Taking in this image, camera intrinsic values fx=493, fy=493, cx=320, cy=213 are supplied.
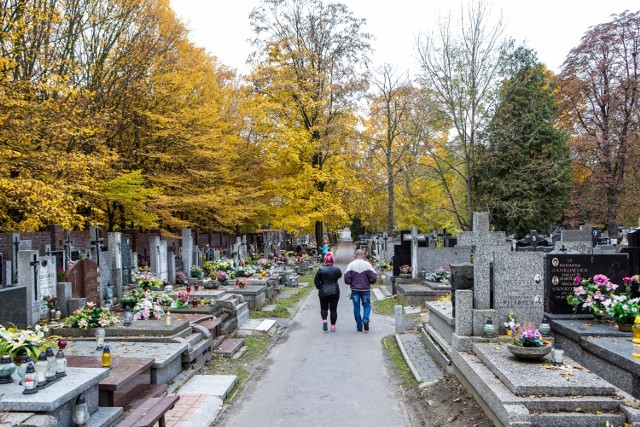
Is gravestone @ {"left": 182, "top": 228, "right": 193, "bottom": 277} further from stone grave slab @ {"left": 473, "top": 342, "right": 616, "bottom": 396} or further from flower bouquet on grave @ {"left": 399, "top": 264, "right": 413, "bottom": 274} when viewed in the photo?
stone grave slab @ {"left": 473, "top": 342, "right": 616, "bottom": 396}

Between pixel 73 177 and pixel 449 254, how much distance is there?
12789 mm

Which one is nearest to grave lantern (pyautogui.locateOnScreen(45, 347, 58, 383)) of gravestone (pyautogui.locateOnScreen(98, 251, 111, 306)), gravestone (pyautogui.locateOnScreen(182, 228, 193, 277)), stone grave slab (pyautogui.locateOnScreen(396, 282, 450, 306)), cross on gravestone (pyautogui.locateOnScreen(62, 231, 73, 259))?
gravestone (pyautogui.locateOnScreen(98, 251, 111, 306))

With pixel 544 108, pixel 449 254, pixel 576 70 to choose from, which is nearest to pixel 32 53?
pixel 449 254

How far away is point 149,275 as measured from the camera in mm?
12781

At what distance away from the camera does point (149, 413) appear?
5375mm

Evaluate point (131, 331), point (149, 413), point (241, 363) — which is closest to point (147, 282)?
point (131, 331)

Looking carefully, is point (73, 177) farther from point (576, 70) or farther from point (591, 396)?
point (576, 70)

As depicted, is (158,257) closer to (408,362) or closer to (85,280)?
(85,280)

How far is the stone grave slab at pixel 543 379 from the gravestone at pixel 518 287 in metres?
1.40

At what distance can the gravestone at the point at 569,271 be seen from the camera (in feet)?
27.2

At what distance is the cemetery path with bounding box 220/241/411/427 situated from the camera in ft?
21.4

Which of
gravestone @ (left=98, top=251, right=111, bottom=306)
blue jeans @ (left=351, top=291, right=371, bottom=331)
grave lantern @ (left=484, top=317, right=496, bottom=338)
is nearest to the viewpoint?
grave lantern @ (left=484, top=317, right=496, bottom=338)

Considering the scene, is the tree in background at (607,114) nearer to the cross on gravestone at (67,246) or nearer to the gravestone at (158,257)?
the gravestone at (158,257)

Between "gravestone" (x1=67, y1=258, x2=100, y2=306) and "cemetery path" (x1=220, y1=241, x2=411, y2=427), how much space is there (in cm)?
417
